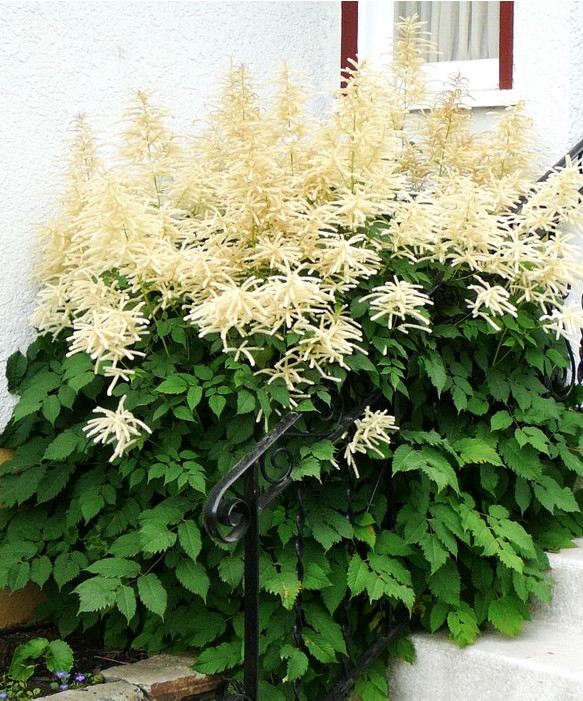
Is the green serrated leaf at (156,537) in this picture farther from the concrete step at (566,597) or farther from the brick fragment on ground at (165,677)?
the concrete step at (566,597)

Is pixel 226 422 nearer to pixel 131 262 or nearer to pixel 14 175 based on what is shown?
pixel 131 262

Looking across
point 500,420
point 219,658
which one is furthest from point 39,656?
point 500,420

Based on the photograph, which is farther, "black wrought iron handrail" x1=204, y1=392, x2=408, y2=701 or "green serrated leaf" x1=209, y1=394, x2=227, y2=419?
"green serrated leaf" x1=209, y1=394, x2=227, y2=419

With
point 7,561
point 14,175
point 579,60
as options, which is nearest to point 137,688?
point 7,561

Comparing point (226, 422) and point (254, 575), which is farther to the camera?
point (226, 422)

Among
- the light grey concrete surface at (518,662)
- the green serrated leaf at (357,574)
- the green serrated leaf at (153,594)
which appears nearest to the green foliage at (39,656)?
the green serrated leaf at (153,594)

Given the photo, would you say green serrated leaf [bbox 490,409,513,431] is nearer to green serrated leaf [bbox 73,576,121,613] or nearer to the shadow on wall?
green serrated leaf [bbox 73,576,121,613]

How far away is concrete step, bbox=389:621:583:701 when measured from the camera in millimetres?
2785

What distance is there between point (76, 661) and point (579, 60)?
10.1 feet

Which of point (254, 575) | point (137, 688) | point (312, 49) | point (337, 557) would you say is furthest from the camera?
point (312, 49)

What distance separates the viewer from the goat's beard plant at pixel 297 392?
290 cm

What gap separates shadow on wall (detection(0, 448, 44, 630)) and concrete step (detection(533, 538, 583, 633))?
1812 mm

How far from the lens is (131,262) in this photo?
3066mm

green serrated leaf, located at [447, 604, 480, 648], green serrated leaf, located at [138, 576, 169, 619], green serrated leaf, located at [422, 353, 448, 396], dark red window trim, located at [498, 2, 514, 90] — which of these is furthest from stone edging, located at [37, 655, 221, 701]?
dark red window trim, located at [498, 2, 514, 90]
